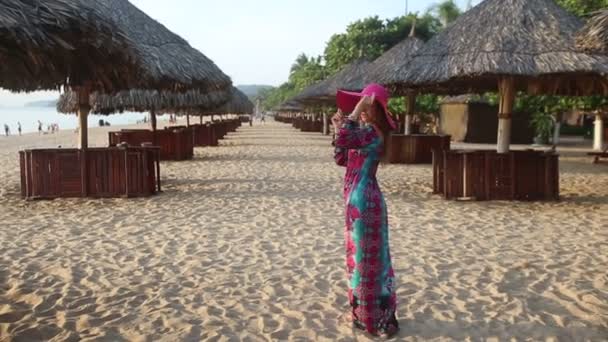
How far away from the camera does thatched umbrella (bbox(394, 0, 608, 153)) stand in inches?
324

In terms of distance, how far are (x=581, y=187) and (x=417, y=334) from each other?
7.68 meters

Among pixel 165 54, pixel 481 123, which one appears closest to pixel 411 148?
pixel 165 54

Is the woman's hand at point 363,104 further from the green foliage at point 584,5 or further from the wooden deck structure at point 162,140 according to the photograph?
the green foliage at point 584,5

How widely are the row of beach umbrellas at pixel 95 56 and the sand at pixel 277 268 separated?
1738 mm

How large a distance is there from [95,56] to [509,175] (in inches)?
236

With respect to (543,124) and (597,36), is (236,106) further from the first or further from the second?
(597,36)

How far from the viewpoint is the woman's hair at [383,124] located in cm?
331

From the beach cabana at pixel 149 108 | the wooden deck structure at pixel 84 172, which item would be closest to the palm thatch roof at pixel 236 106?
the beach cabana at pixel 149 108

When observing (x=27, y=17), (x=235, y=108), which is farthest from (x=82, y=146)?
(x=235, y=108)

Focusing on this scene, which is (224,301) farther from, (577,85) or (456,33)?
(577,85)

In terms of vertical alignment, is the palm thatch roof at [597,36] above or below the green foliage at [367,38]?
below

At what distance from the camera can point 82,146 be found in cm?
884

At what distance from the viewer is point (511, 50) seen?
8.49 m

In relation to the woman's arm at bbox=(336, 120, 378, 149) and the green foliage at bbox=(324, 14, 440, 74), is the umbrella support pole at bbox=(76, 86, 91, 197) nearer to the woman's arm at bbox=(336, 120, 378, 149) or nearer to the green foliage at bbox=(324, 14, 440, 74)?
the woman's arm at bbox=(336, 120, 378, 149)
